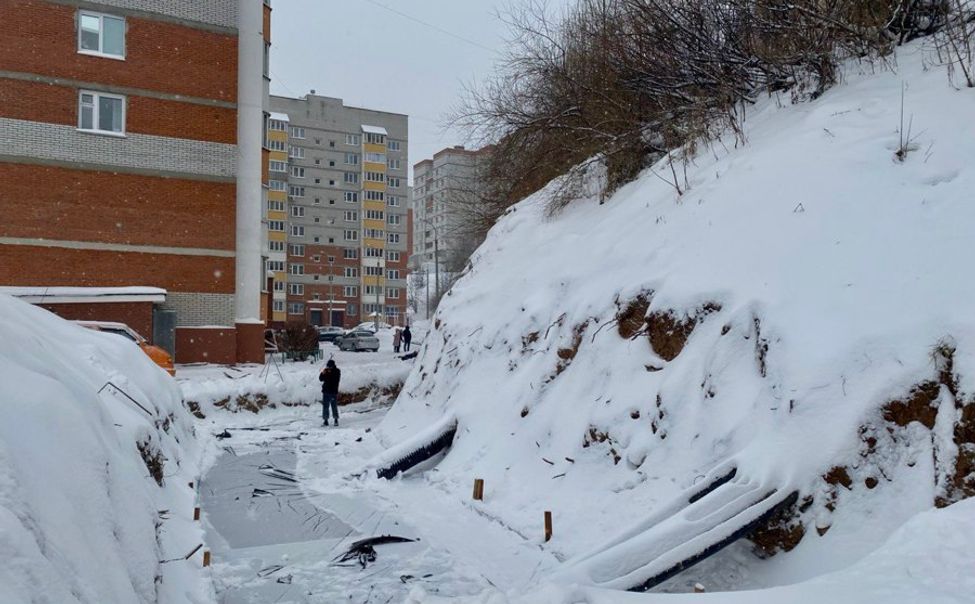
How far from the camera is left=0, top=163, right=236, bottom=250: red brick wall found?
70.0ft

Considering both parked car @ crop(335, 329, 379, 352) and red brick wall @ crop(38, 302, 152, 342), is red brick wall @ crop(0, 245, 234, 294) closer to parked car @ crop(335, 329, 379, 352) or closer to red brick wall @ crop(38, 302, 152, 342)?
red brick wall @ crop(38, 302, 152, 342)

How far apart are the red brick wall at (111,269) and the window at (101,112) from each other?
13.4ft

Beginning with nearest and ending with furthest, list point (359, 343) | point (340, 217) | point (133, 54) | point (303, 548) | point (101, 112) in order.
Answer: point (303, 548), point (101, 112), point (133, 54), point (359, 343), point (340, 217)

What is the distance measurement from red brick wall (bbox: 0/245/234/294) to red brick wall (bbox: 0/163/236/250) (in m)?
0.49

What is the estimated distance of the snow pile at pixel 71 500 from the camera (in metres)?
2.79

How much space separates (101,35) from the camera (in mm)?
22484

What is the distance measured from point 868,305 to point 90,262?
74.8 ft

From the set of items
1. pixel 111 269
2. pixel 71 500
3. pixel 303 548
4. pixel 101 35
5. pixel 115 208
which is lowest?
pixel 303 548

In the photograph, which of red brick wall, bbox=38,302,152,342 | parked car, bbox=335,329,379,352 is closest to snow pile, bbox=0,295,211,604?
red brick wall, bbox=38,302,152,342

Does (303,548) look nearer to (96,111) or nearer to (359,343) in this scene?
(96,111)

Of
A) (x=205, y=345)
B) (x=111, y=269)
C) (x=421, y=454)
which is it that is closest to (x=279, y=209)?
(x=111, y=269)

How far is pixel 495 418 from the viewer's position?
31.1 feet

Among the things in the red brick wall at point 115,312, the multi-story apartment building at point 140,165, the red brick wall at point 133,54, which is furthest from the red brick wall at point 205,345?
the red brick wall at point 133,54

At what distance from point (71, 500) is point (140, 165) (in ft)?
72.4
